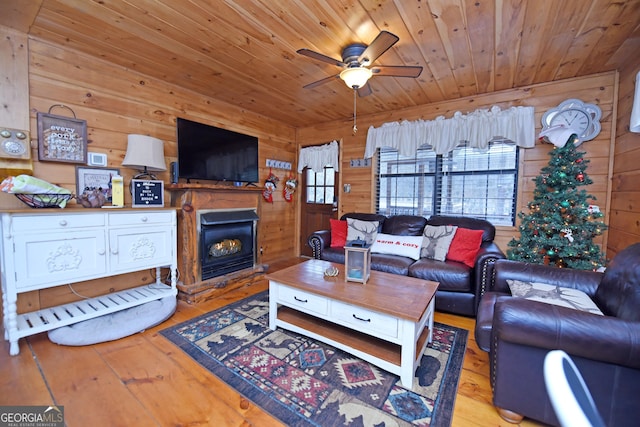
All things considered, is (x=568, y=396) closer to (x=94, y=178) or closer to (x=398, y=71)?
(x=398, y=71)

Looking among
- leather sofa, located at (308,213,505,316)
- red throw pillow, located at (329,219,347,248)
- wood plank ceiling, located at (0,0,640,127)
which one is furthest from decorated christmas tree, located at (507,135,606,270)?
red throw pillow, located at (329,219,347,248)

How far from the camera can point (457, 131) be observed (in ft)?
11.1

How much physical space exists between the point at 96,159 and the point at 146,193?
55 centimetres

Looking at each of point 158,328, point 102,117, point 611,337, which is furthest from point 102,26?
point 611,337

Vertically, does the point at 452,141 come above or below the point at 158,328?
above

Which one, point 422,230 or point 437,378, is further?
point 422,230

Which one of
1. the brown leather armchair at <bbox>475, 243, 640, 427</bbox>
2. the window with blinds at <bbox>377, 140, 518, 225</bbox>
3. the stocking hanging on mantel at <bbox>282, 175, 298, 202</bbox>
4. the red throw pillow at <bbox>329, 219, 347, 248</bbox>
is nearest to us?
the brown leather armchair at <bbox>475, 243, 640, 427</bbox>

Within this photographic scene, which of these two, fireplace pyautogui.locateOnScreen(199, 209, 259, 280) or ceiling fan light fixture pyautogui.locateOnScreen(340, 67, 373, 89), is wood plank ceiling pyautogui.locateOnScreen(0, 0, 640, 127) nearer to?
ceiling fan light fixture pyautogui.locateOnScreen(340, 67, 373, 89)

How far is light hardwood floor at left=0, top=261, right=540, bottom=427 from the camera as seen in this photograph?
52.6 inches

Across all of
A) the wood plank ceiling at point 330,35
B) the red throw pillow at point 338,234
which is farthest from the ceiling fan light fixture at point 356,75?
the red throw pillow at point 338,234

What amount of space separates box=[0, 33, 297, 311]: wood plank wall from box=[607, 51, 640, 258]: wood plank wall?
4.28 m

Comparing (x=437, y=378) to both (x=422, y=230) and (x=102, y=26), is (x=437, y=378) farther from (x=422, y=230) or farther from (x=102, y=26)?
(x=102, y=26)

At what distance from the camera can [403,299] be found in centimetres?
173

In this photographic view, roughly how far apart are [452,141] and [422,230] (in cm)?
124
